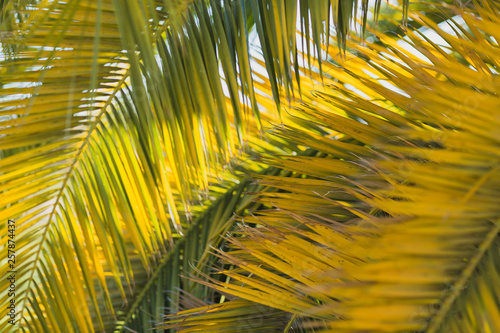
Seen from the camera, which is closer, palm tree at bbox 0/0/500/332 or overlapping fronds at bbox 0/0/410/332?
palm tree at bbox 0/0/500/332

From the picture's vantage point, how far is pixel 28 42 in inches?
40.0

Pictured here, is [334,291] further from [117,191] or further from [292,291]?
[117,191]

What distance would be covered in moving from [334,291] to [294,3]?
2.04ft

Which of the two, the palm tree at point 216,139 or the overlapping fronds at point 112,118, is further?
the overlapping fronds at point 112,118

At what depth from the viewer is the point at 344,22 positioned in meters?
0.91

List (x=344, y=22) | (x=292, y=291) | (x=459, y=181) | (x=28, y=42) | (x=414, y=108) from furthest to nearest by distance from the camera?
(x=28, y=42) < (x=344, y=22) < (x=414, y=108) < (x=292, y=291) < (x=459, y=181)

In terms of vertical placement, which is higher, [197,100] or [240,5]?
[240,5]

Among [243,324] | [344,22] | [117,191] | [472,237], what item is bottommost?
[243,324]

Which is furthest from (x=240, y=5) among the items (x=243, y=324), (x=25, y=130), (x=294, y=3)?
(x=243, y=324)

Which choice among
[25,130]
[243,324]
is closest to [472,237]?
[243,324]

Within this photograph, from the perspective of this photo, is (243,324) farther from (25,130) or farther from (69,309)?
(25,130)

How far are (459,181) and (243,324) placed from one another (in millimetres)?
554

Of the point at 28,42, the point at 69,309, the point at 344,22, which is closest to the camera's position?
the point at 344,22

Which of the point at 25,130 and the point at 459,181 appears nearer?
the point at 459,181
